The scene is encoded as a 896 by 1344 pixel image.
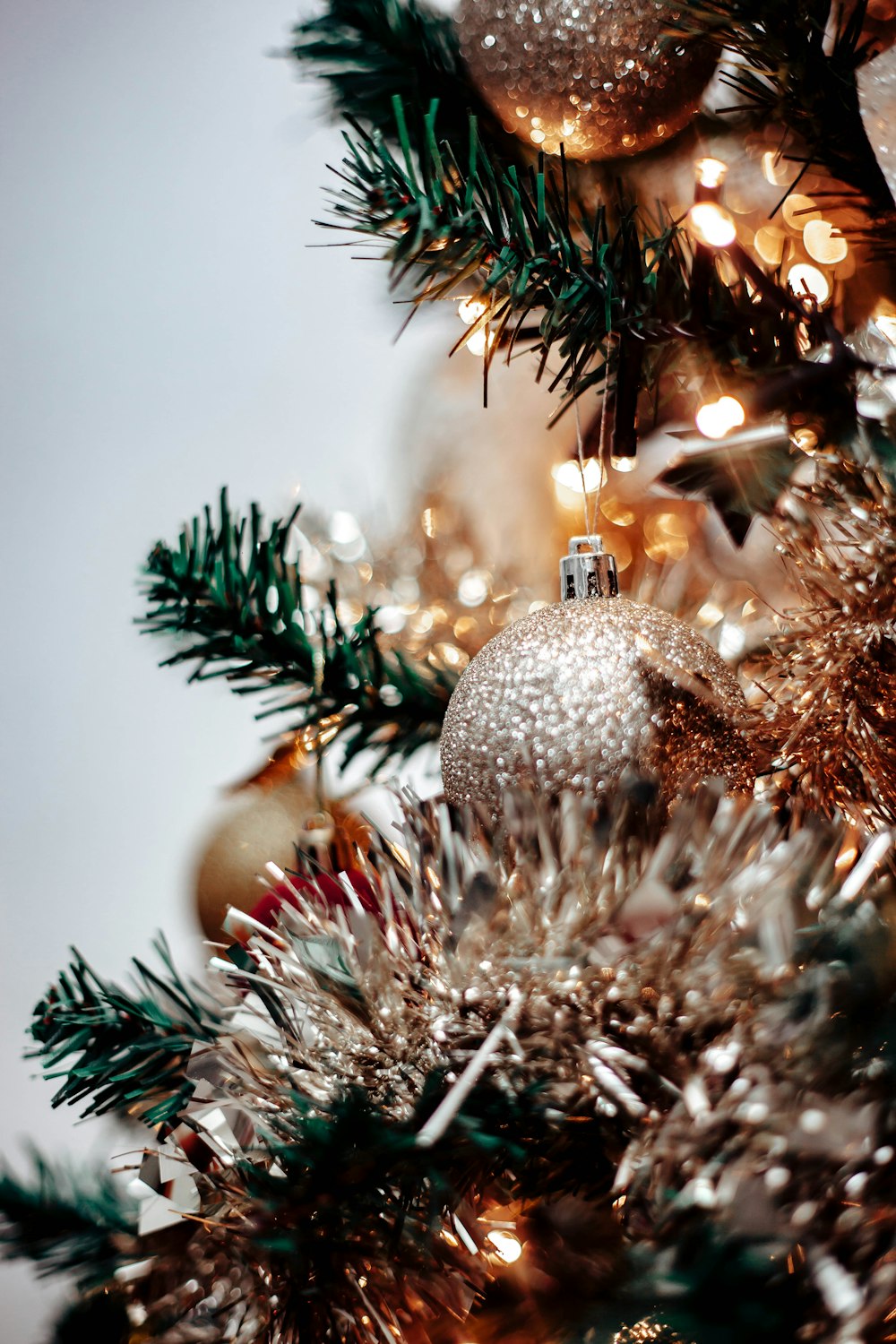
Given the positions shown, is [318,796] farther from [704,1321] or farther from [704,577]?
[704,1321]

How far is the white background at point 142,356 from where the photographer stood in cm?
60

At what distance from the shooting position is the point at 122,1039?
27 cm

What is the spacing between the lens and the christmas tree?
160 mm

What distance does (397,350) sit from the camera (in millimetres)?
603

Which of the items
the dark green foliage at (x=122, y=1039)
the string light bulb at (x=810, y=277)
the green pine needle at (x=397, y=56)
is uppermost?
the green pine needle at (x=397, y=56)

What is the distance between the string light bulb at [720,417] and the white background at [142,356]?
34 centimetres

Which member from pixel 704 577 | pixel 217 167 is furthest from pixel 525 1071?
pixel 217 167

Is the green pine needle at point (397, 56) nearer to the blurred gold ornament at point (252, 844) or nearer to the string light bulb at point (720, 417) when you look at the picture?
the string light bulb at point (720, 417)

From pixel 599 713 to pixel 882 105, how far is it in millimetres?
166

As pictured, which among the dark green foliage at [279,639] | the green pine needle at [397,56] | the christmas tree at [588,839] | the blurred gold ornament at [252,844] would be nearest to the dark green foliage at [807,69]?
the christmas tree at [588,839]

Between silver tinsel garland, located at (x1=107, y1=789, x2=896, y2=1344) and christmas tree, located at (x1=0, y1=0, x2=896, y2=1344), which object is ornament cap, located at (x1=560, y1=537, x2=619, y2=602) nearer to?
christmas tree, located at (x1=0, y1=0, x2=896, y2=1344)

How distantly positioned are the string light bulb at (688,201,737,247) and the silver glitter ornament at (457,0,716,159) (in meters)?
0.06

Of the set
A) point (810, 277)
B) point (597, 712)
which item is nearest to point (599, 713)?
point (597, 712)

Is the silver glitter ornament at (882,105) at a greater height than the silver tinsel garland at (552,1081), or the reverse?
the silver glitter ornament at (882,105)
